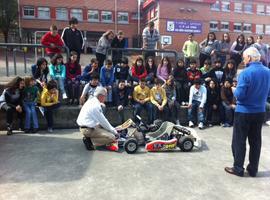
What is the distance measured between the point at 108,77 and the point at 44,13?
3959 cm

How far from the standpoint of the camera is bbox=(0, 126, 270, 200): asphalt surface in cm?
456

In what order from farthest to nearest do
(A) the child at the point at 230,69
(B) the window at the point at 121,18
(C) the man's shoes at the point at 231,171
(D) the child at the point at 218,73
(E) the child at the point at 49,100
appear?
1. (B) the window at the point at 121,18
2. (A) the child at the point at 230,69
3. (D) the child at the point at 218,73
4. (E) the child at the point at 49,100
5. (C) the man's shoes at the point at 231,171

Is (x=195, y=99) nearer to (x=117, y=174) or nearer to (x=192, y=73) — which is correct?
(x=192, y=73)

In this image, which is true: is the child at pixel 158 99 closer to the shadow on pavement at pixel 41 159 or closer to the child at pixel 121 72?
the child at pixel 121 72

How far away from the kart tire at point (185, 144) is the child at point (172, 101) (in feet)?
7.81

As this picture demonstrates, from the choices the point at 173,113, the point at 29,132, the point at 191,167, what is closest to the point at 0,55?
the point at 29,132

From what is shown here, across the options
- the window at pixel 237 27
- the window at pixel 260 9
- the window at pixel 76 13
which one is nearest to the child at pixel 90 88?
the window at pixel 76 13

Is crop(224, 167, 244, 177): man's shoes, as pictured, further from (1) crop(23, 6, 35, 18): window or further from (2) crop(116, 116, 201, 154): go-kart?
(1) crop(23, 6, 35, 18): window

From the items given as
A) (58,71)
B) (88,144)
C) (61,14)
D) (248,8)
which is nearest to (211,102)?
(88,144)

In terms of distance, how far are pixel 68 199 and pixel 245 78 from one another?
10.5 feet

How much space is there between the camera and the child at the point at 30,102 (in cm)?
791

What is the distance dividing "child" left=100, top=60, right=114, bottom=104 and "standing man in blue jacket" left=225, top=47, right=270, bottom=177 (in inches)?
172

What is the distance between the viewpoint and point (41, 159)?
5969 mm

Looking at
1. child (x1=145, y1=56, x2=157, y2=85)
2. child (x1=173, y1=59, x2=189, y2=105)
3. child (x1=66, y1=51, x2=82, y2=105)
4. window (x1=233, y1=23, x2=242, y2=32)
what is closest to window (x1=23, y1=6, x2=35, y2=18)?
window (x1=233, y1=23, x2=242, y2=32)
